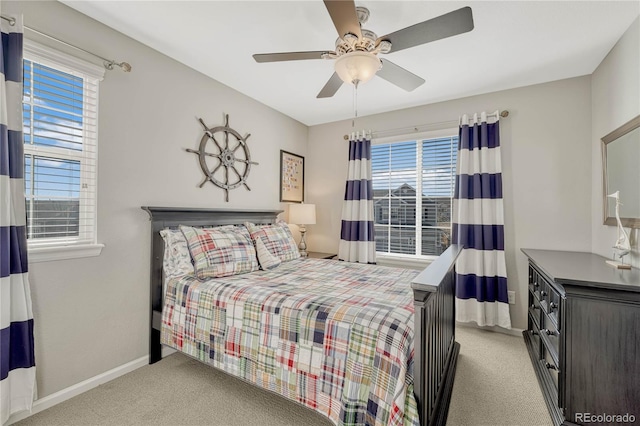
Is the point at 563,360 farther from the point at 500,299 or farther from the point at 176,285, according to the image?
the point at 176,285

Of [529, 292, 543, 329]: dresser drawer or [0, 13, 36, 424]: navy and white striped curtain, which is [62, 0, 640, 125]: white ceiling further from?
[529, 292, 543, 329]: dresser drawer

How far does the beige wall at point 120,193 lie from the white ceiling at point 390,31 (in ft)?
0.52

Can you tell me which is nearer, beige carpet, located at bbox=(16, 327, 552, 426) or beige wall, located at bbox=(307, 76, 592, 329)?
beige carpet, located at bbox=(16, 327, 552, 426)

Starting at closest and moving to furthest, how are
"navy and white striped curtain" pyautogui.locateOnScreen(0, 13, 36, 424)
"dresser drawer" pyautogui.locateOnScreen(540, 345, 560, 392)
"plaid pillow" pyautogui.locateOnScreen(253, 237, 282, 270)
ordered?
"navy and white striped curtain" pyautogui.locateOnScreen(0, 13, 36, 424)
"dresser drawer" pyautogui.locateOnScreen(540, 345, 560, 392)
"plaid pillow" pyautogui.locateOnScreen(253, 237, 282, 270)

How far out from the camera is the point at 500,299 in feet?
9.77

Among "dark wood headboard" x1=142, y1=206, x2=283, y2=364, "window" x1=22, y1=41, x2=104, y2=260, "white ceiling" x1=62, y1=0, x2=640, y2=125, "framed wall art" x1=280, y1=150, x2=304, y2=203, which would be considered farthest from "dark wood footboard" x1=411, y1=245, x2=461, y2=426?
"framed wall art" x1=280, y1=150, x2=304, y2=203

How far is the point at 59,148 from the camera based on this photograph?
6.34 ft

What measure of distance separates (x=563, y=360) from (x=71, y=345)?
308 cm

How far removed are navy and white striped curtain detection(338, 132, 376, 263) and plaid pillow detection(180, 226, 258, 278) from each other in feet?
5.12

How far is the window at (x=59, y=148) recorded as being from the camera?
1.81 meters

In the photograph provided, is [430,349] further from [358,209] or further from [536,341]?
[358,209]

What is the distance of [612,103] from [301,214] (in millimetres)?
3141

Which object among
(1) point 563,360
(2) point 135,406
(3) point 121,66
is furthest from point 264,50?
(1) point 563,360

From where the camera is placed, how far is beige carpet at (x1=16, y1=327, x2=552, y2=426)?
1.74 meters
